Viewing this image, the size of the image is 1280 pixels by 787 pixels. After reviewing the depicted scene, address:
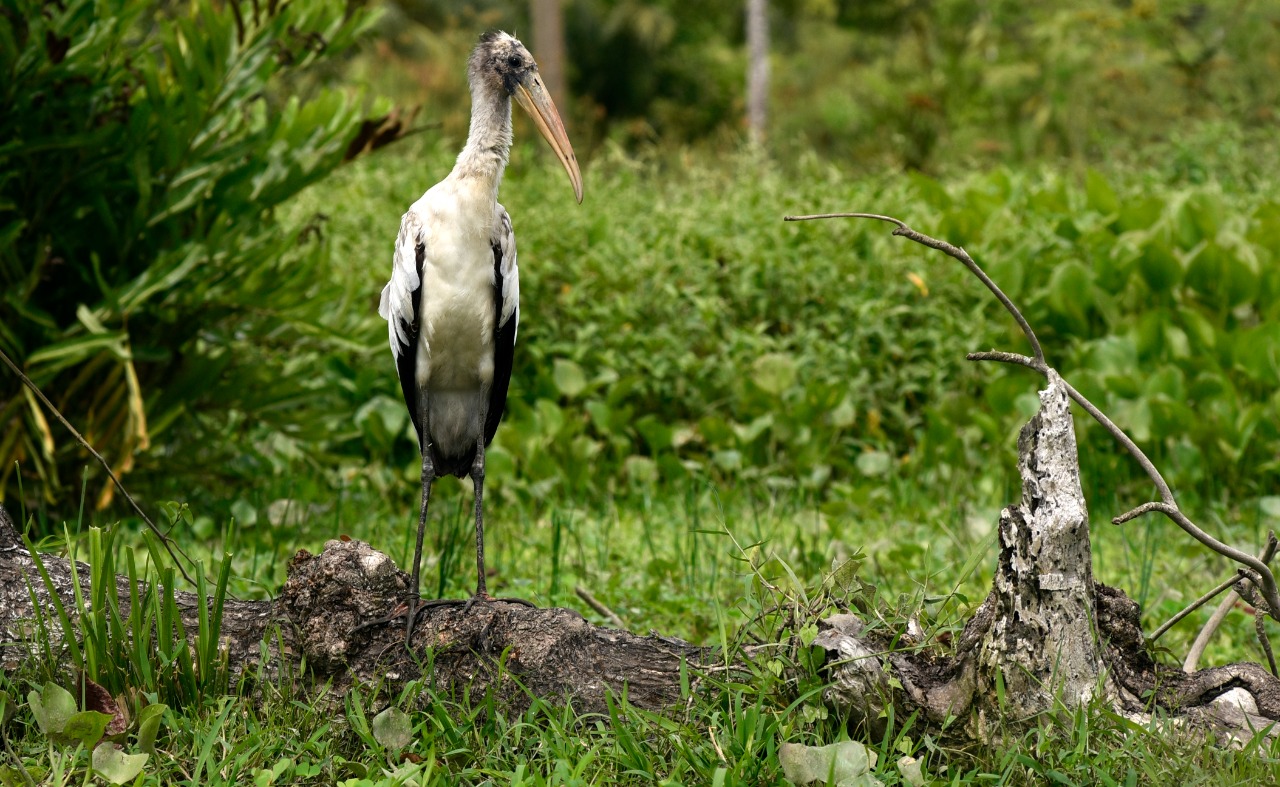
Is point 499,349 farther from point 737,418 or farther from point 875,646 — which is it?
point 737,418

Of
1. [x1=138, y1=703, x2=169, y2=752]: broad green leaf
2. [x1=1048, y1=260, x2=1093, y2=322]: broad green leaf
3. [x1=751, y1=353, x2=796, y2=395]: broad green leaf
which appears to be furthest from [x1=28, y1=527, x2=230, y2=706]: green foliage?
[x1=1048, y1=260, x2=1093, y2=322]: broad green leaf

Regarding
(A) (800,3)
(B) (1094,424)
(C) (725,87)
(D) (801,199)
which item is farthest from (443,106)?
(B) (1094,424)

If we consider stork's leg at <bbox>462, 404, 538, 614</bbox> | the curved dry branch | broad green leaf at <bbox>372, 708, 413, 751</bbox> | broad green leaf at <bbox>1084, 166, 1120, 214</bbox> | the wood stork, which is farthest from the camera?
broad green leaf at <bbox>1084, 166, 1120, 214</bbox>

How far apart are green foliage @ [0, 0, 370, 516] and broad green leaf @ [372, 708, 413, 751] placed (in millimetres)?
2264

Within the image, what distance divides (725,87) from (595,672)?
75.1 feet

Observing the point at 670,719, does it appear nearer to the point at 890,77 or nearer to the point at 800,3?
the point at 890,77

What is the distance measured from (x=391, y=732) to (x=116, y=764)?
0.49m

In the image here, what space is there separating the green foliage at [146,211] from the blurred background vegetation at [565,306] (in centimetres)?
1

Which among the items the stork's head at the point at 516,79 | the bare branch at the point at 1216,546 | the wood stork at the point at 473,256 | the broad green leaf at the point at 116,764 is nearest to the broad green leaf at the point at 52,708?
the broad green leaf at the point at 116,764

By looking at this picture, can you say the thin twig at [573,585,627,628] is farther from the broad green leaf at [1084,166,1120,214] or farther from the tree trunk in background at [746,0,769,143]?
the tree trunk in background at [746,0,769,143]

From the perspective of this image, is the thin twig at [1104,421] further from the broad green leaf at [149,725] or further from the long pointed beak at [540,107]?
the broad green leaf at [149,725]

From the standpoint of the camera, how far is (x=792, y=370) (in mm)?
5270

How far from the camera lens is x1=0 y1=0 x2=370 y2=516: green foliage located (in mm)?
4113

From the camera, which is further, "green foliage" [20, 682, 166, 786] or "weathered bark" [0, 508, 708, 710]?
"weathered bark" [0, 508, 708, 710]
